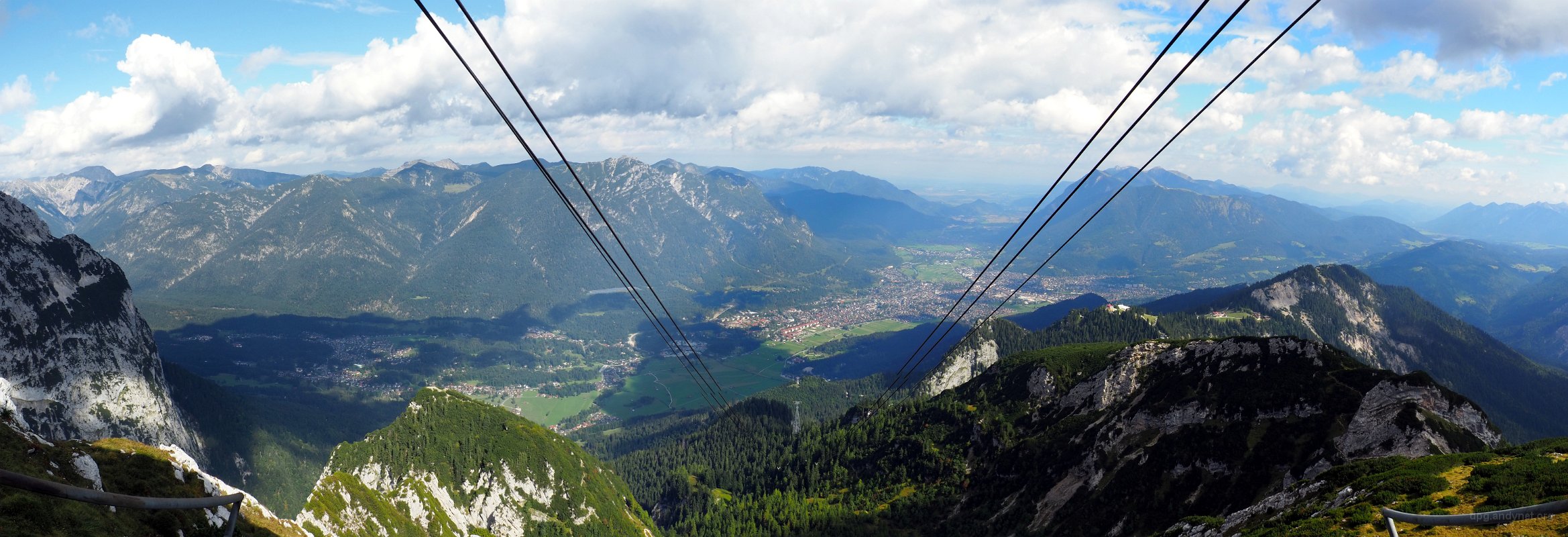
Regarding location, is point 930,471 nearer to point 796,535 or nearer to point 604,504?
point 796,535

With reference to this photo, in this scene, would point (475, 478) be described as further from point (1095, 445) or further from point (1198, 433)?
point (1198, 433)

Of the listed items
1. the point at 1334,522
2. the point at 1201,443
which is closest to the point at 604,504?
the point at 1201,443

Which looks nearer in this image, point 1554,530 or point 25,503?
point 1554,530

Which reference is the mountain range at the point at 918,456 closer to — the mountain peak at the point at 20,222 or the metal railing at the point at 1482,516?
the mountain peak at the point at 20,222

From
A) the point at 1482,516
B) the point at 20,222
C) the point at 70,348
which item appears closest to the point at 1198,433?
the point at 1482,516

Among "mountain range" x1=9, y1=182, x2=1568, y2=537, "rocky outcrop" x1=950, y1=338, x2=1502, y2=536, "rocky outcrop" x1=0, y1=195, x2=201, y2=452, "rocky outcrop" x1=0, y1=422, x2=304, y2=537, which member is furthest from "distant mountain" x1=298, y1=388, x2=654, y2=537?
"rocky outcrop" x1=0, y1=195, x2=201, y2=452

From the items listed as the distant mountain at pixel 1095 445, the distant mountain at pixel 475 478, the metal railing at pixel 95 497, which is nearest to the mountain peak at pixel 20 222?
the distant mountain at pixel 475 478
